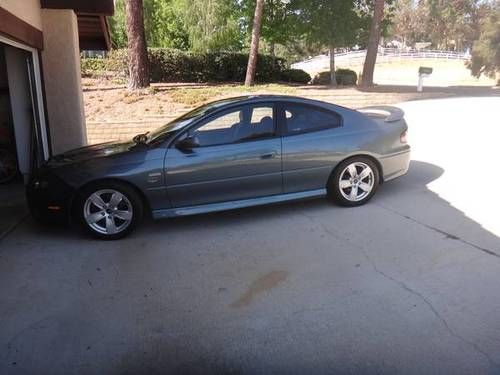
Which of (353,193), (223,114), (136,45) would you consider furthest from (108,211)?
(136,45)

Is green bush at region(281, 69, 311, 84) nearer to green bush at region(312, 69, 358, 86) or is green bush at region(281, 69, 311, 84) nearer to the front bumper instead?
green bush at region(312, 69, 358, 86)

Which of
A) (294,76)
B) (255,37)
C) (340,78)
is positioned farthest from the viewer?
(340,78)

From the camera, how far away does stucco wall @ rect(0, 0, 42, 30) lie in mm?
5891

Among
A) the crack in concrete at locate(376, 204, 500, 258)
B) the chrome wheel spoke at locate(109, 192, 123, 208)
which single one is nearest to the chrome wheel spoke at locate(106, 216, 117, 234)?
the chrome wheel spoke at locate(109, 192, 123, 208)

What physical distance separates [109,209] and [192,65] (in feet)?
52.9

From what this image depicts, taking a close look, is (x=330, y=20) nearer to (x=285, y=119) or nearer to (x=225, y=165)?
(x=285, y=119)

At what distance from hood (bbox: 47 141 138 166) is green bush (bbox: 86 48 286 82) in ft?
47.6

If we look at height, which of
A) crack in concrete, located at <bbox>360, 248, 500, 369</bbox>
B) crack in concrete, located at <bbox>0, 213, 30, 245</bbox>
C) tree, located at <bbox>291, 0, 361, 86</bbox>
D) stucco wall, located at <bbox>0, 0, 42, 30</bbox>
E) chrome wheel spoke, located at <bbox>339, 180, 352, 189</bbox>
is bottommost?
crack in concrete, located at <bbox>360, 248, 500, 369</bbox>

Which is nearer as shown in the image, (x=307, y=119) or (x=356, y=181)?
(x=307, y=119)

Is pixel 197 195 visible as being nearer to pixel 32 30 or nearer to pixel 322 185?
pixel 322 185

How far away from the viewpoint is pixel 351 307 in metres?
3.64

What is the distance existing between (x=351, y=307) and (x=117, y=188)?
9.10ft

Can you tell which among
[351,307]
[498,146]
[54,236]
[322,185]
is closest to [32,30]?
[54,236]

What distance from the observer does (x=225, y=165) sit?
17.7 feet
